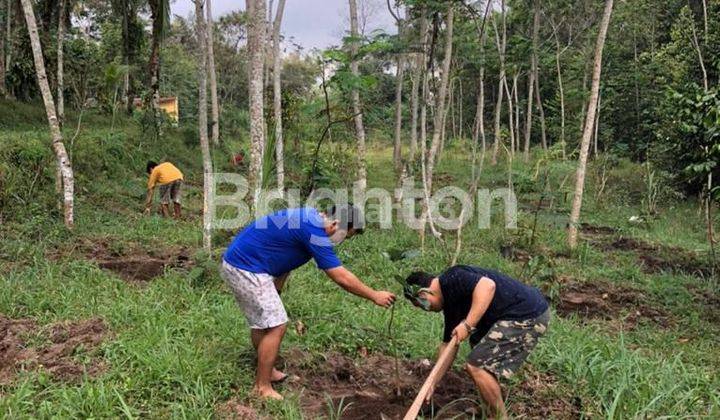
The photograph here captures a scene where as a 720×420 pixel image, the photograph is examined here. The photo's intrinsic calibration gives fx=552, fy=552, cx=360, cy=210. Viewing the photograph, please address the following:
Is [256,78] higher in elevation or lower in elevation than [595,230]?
higher

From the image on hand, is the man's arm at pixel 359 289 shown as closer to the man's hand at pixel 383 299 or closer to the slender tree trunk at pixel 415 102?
the man's hand at pixel 383 299

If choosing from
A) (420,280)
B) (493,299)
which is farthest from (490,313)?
(420,280)

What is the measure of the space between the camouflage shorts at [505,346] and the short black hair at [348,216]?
0.95 m

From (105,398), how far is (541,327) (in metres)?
2.43

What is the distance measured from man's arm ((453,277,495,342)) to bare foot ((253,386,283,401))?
116 cm

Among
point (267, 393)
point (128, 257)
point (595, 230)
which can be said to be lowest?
point (267, 393)

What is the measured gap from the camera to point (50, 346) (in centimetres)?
380

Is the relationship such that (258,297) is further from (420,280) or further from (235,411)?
(420,280)

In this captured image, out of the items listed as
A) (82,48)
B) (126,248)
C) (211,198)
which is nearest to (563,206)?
(211,198)

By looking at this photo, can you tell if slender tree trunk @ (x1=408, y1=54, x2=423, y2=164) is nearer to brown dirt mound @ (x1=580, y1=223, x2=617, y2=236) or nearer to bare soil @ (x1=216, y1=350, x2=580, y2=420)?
brown dirt mound @ (x1=580, y1=223, x2=617, y2=236)

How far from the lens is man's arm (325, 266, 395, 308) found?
10.0 ft

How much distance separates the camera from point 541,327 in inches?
122

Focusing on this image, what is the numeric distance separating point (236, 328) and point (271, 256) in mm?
1091

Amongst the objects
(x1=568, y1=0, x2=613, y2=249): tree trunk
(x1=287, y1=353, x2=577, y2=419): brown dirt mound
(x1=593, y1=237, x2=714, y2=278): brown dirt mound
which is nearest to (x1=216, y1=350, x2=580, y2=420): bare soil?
(x1=287, y1=353, x2=577, y2=419): brown dirt mound
